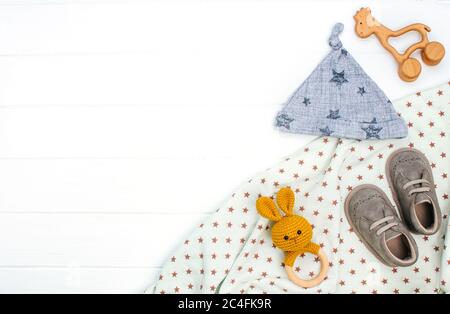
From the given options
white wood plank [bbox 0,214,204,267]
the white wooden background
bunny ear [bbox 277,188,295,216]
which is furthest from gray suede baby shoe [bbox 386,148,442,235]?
white wood plank [bbox 0,214,204,267]

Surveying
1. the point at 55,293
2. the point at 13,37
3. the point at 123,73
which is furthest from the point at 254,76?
the point at 55,293

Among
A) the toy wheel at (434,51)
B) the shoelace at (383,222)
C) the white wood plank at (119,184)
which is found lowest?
the shoelace at (383,222)

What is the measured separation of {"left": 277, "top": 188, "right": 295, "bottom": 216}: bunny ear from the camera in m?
1.11

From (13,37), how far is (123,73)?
338 millimetres

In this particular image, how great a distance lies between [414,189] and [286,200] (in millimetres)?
324

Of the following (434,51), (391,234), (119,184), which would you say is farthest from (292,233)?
(434,51)

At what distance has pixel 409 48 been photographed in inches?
47.3

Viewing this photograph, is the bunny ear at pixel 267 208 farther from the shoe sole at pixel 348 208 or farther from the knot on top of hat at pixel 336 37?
the knot on top of hat at pixel 336 37

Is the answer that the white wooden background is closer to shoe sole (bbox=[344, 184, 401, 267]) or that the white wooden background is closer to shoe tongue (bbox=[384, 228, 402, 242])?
shoe sole (bbox=[344, 184, 401, 267])

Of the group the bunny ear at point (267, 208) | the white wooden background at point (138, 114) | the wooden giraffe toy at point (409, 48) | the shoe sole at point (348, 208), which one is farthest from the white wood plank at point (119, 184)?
the wooden giraffe toy at point (409, 48)

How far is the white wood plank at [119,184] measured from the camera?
4.07 feet

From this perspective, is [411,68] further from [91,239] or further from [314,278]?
[91,239]

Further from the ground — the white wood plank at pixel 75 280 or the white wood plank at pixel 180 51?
the white wood plank at pixel 180 51

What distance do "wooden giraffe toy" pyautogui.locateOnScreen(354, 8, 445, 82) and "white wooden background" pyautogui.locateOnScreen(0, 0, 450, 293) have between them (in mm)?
29
